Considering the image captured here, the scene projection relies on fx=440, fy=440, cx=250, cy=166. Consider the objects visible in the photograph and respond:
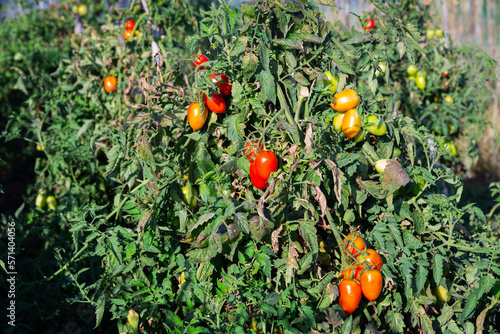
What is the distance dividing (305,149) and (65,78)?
2.04 m

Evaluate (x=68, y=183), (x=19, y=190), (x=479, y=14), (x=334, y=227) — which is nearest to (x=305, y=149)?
(x=334, y=227)

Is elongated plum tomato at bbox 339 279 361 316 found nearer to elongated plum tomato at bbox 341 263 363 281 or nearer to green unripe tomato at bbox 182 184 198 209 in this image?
elongated plum tomato at bbox 341 263 363 281

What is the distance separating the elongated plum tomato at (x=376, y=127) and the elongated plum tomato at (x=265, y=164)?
1.16 feet

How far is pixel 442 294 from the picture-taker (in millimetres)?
1450

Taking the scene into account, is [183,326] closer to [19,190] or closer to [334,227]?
[334,227]

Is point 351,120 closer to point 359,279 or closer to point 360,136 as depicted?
point 360,136

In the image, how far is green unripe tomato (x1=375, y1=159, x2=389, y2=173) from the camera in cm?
137

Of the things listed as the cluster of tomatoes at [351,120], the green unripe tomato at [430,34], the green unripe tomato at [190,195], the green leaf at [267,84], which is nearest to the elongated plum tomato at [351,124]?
the cluster of tomatoes at [351,120]

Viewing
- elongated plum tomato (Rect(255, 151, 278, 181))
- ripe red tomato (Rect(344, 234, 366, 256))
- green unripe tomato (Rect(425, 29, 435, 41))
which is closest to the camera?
elongated plum tomato (Rect(255, 151, 278, 181))

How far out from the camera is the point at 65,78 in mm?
2727

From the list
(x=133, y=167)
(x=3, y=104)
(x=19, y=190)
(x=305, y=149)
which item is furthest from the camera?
(x=3, y=104)

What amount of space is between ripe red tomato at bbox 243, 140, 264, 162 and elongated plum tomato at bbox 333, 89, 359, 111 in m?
0.30

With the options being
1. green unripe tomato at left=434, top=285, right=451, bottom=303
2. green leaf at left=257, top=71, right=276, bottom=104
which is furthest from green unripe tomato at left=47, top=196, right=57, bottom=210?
green unripe tomato at left=434, top=285, right=451, bottom=303

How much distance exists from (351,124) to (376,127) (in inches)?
3.3
